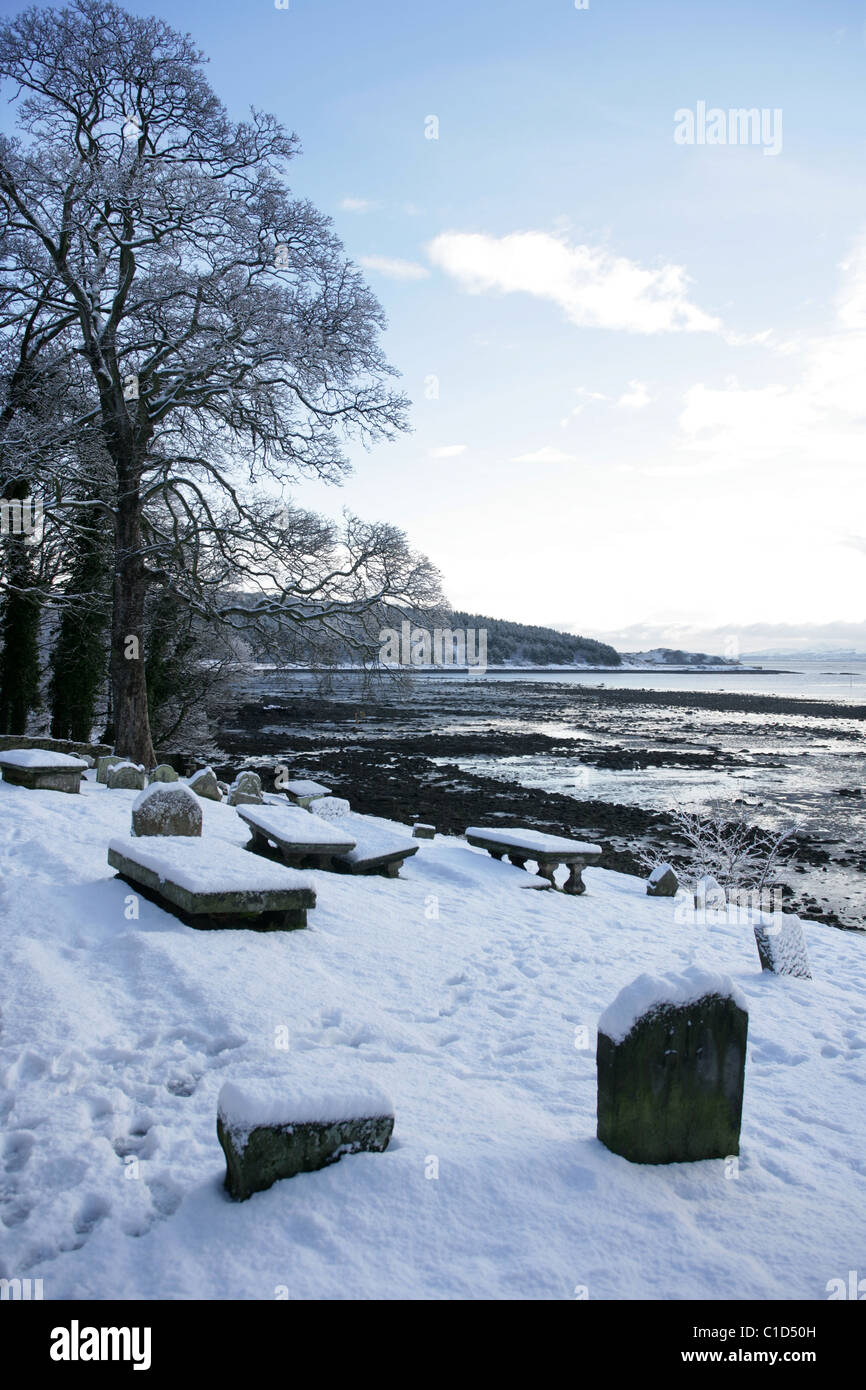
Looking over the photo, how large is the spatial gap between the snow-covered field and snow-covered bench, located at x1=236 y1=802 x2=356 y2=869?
1.53 metres

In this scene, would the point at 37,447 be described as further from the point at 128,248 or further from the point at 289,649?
the point at 289,649

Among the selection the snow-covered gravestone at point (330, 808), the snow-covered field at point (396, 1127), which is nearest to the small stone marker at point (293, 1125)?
the snow-covered field at point (396, 1127)

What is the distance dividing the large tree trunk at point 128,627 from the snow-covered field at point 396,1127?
30.1ft

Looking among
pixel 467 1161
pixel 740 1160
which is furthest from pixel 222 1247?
pixel 740 1160

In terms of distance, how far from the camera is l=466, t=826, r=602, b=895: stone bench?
10.3 metres

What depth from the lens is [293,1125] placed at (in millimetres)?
2893

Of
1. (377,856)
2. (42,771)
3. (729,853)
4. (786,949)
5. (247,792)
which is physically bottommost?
(729,853)

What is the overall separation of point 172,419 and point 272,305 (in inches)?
162

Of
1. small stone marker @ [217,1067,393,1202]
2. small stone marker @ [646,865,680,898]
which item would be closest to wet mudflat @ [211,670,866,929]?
small stone marker @ [646,865,680,898]

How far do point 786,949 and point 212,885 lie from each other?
5.31m

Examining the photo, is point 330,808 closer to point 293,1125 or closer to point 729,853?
point 729,853

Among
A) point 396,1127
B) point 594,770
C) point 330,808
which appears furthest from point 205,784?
point 594,770

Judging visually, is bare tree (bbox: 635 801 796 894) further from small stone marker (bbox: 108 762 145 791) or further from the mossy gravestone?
the mossy gravestone
